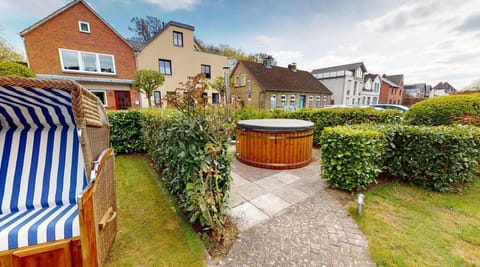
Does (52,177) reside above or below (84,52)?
below

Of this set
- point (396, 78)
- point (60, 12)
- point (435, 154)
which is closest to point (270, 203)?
point (435, 154)

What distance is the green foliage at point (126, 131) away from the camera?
17.4ft

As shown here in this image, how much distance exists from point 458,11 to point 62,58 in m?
18.5

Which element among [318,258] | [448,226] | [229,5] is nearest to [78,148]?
[318,258]

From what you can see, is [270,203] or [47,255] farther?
[270,203]

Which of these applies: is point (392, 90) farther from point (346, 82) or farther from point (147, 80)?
point (147, 80)

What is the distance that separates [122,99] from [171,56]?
17.6ft

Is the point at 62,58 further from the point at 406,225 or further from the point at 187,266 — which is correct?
the point at 406,225

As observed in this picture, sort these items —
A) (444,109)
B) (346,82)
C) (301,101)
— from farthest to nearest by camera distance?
(346,82) → (301,101) → (444,109)

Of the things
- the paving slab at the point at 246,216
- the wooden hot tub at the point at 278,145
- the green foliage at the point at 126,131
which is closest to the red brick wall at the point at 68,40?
the green foliage at the point at 126,131

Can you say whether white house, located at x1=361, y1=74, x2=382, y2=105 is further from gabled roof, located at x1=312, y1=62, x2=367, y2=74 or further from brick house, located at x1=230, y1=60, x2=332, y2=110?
brick house, located at x1=230, y1=60, x2=332, y2=110

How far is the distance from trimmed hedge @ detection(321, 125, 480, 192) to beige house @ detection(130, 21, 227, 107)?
12338 mm

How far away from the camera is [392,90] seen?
34594 mm

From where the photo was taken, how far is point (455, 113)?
4.41 meters
